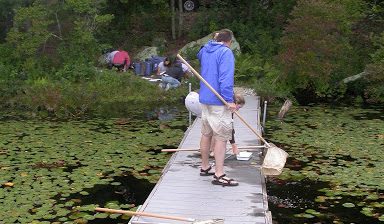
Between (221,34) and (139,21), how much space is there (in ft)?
50.6

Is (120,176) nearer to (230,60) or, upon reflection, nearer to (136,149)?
(136,149)

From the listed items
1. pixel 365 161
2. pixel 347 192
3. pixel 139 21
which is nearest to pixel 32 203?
pixel 347 192

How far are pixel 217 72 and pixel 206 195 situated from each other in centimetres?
143

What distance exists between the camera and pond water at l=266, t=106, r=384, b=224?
7035mm

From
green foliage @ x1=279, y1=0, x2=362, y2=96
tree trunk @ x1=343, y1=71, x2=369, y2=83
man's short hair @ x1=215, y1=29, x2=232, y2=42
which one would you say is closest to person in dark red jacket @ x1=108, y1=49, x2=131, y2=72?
green foliage @ x1=279, y1=0, x2=362, y2=96

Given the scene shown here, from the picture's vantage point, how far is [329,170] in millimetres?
8688

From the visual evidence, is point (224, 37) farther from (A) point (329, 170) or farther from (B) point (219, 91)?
(A) point (329, 170)

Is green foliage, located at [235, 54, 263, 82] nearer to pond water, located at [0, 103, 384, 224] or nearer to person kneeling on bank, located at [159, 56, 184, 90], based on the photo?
person kneeling on bank, located at [159, 56, 184, 90]

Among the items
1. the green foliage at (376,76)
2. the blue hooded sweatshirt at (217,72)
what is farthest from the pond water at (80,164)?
the green foliage at (376,76)

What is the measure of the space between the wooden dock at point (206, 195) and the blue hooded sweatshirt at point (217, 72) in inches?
42.3

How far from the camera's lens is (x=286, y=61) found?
15.0 metres

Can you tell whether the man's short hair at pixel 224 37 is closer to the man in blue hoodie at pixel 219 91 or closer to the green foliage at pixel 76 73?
the man in blue hoodie at pixel 219 91

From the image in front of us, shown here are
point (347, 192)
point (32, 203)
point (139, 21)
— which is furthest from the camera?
point (139, 21)

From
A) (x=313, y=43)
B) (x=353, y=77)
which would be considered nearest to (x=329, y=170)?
(x=313, y=43)
